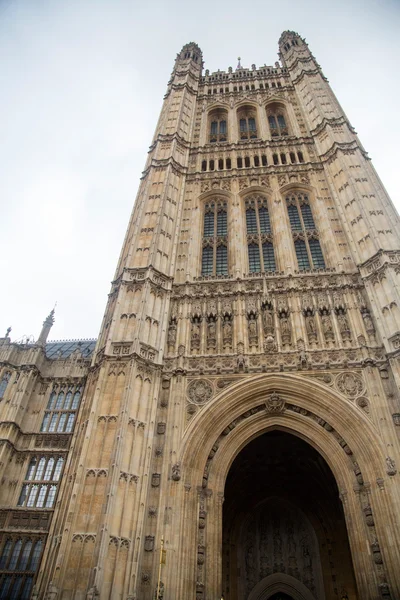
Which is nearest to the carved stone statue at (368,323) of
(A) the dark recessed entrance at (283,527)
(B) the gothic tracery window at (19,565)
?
(A) the dark recessed entrance at (283,527)

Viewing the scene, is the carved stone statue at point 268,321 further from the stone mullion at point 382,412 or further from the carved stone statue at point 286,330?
the stone mullion at point 382,412

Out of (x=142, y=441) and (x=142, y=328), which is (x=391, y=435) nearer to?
(x=142, y=441)

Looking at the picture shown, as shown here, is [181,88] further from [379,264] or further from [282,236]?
[379,264]

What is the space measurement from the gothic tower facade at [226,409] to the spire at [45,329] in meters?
0.11

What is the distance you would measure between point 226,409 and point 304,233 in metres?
10.7

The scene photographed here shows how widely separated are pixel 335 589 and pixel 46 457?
11821 millimetres

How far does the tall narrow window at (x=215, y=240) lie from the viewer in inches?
837

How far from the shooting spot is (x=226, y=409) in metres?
15.2

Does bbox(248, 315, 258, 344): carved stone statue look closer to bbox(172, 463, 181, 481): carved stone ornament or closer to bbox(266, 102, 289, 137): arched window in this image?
bbox(172, 463, 181, 481): carved stone ornament

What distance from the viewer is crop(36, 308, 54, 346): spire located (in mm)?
20688

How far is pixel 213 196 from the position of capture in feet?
82.4

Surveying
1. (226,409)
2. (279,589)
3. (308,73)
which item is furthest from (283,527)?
(308,73)

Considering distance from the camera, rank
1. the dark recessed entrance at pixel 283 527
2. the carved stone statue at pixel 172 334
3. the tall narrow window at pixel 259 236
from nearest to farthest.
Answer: the dark recessed entrance at pixel 283 527 < the carved stone statue at pixel 172 334 < the tall narrow window at pixel 259 236

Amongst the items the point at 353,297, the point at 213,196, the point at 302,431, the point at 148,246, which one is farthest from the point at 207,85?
the point at 302,431
